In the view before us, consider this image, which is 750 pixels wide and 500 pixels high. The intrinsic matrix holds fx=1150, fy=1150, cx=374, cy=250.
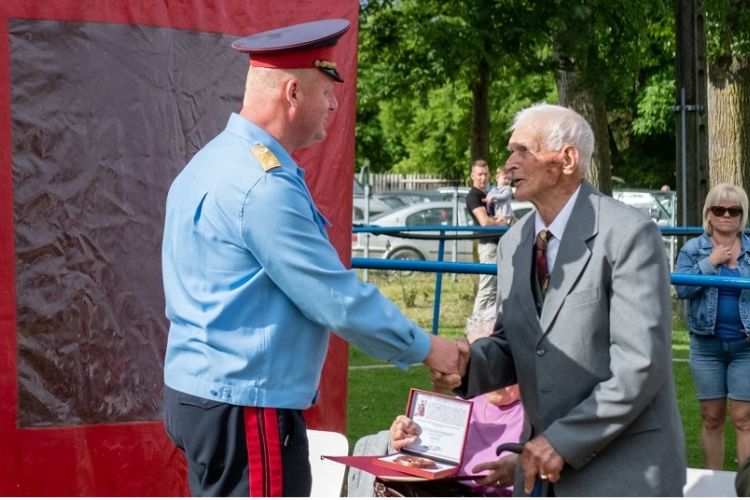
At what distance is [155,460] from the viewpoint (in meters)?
4.88

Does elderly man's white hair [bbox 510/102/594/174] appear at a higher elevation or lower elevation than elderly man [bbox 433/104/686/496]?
higher

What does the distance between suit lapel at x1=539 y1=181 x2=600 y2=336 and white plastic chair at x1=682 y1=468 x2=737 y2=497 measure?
4.63 feet

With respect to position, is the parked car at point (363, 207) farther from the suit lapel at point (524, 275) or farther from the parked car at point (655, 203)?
the suit lapel at point (524, 275)

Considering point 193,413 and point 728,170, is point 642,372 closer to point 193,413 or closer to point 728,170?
point 193,413

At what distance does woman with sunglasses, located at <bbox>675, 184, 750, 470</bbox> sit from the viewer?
6465 millimetres

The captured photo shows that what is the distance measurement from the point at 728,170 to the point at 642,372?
49.5 ft

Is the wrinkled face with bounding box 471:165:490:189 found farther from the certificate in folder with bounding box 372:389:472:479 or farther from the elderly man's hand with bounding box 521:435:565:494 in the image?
the elderly man's hand with bounding box 521:435:565:494

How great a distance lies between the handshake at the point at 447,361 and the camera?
134 inches

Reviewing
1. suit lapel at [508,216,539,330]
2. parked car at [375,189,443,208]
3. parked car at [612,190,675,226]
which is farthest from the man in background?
parked car at [375,189,443,208]

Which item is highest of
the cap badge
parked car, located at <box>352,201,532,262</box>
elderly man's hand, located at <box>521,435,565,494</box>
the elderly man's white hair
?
the cap badge

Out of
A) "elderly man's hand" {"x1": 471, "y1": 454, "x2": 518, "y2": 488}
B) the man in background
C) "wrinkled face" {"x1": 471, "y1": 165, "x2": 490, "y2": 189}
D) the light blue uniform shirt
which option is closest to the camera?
the light blue uniform shirt

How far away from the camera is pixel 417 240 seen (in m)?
20.6

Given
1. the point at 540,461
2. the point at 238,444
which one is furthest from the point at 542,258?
the point at 238,444

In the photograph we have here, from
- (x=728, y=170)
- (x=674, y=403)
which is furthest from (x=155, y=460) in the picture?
(x=728, y=170)
